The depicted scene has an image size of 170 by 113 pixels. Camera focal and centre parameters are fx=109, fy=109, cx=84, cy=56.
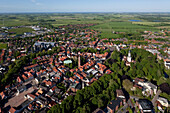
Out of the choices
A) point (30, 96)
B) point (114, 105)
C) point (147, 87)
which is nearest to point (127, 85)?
point (147, 87)

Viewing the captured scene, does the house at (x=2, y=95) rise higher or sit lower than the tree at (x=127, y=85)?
lower

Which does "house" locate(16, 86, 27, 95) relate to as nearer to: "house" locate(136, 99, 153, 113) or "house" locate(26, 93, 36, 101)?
"house" locate(26, 93, 36, 101)

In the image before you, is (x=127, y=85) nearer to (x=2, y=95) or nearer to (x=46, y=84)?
(x=46, y=84)

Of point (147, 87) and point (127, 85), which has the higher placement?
point (127, 85)

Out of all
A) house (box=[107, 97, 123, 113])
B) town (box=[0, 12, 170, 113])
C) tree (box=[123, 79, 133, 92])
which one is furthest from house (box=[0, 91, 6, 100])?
tree (box=[123, 79, 133, 92])

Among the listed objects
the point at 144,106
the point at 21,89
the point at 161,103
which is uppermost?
the point at 21,89

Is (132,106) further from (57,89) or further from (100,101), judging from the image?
(57,89)

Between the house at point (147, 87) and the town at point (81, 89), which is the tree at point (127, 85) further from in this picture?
the house at point (147, 87)

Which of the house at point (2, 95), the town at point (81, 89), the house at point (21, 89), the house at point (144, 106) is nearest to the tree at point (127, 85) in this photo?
the town at point (81, 89)
